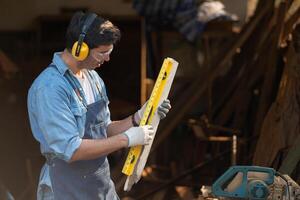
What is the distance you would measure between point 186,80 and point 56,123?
13.6 ft

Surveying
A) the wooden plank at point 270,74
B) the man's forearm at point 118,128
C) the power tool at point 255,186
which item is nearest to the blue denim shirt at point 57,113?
the man's forearm at point 118,128

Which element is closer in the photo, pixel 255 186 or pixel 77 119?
pixel 77 119

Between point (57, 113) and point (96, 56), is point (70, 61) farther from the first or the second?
point (57, 113)

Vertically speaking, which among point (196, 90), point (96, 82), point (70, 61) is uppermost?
point (70, 61)

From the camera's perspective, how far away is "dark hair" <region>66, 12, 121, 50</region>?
8.94 ft

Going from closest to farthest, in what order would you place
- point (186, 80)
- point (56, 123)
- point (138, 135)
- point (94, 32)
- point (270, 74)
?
point (56, 123) < point (94, 32) < point (138, 135) < point (270, 74) < point (186, 80)

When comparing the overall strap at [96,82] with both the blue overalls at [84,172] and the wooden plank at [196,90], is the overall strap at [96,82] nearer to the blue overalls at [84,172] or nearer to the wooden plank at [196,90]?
the blue overalls at [84,172]

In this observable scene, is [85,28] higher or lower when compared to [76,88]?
higher

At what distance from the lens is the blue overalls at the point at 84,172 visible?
2.81 metres

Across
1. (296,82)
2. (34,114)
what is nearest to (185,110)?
(296,82)

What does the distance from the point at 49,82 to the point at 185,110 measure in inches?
103

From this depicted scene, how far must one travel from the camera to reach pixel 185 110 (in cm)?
519

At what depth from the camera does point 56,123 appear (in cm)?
262

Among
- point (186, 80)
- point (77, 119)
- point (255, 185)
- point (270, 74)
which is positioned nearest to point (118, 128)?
point (77, 119)
